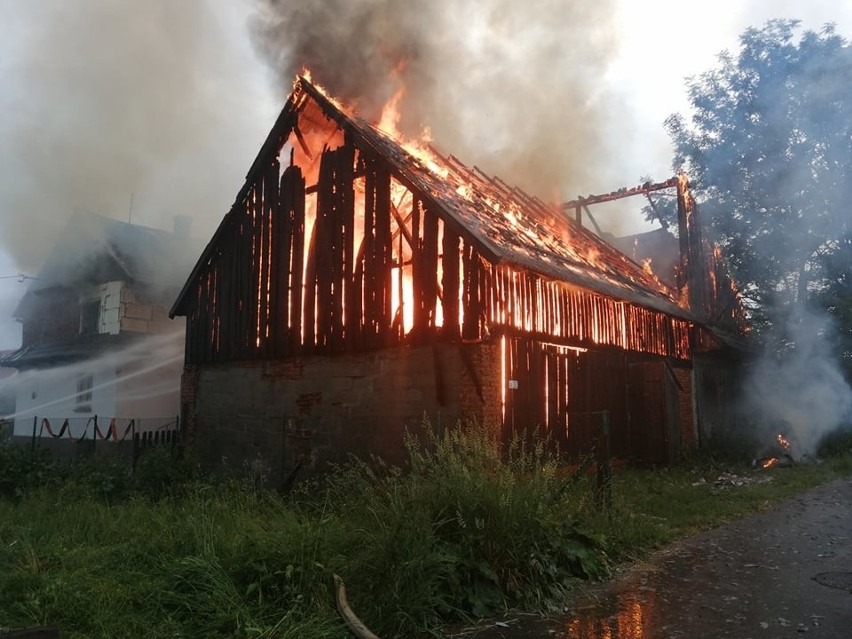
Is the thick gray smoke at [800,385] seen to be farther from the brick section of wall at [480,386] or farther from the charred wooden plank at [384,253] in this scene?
the charred wooden plank at [384,253]

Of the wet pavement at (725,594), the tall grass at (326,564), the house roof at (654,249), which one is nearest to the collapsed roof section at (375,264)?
the tall grass at (326,564)

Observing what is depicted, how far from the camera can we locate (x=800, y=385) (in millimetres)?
19812

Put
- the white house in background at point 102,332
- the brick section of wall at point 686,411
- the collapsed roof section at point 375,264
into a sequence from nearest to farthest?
1. the collapsed roof section at point 375,264
2. the brick section of wall at point 686,411
3. the white house in background at point 102,332

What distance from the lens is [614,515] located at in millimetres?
7102

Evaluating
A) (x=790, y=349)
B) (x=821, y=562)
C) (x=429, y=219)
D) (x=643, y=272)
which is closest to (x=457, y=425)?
(x=429, y=219)

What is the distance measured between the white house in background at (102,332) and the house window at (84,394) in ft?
0.10

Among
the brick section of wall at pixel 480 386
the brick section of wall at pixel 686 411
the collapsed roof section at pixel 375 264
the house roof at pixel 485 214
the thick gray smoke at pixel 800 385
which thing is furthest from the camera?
the thick gray smoke at pixel 800 385

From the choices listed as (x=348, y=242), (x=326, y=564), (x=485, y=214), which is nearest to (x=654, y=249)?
(x=485, y=214)

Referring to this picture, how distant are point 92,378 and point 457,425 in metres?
15.1

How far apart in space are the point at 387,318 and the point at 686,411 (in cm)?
930

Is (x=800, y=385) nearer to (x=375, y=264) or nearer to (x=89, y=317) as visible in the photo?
(x=375, y=264)

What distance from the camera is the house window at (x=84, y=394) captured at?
19.4 m

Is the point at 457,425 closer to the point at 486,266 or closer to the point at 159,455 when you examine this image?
the point at 486,266

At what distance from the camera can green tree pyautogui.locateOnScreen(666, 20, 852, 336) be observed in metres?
19.9
